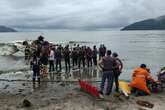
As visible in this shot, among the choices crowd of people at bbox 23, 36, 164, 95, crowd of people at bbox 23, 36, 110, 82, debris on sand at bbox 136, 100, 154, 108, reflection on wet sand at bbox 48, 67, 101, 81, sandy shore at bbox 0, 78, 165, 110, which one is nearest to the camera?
sandy shore at bbox 0, 78, 165, 110

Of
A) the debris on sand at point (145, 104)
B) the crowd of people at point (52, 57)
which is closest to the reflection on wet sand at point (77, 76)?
the crowd of people at point (52, 57)

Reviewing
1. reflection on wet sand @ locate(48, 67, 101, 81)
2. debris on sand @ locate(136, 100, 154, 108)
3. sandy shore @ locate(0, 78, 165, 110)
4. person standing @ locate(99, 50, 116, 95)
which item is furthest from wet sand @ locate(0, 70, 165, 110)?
reflection on wet sand @ locate(48, 67, 101, 81)

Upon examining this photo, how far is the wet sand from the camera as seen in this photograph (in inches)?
469

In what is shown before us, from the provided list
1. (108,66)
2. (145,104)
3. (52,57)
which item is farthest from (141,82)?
(52,57)

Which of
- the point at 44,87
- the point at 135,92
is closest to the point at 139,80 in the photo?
the point at 135,92

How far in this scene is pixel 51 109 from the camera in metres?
11.5

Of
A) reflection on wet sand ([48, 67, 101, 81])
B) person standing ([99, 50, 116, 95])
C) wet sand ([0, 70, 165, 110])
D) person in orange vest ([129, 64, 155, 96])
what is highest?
person standing ([99, 50, 116, 95])

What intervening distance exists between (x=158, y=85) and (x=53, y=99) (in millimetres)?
Result: 5570

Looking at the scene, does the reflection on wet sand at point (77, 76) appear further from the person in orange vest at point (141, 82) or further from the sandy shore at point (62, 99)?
the person in orange vest at point (141, 82)

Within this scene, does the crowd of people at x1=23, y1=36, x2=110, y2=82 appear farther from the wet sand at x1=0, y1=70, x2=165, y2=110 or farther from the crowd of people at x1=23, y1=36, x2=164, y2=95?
→ the wet sand at x1=0, y1=70, x2=165, y2=110

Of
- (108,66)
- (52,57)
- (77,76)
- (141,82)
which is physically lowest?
(77,76)

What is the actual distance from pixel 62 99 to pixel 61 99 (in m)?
0.05

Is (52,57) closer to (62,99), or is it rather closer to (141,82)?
(62,99)

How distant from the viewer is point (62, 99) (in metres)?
13.2
